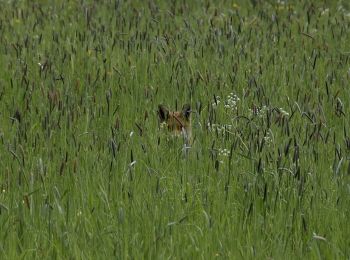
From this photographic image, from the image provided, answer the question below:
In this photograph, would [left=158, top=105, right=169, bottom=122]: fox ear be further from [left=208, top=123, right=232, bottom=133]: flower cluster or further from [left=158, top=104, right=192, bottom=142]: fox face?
[left=208, top=123, right=232, bottom=133]: flower cluster

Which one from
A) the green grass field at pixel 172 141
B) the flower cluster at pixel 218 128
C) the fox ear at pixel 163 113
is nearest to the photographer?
the green grass field at pixel 172 141

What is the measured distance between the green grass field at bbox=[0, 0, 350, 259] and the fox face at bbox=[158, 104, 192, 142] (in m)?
0.11

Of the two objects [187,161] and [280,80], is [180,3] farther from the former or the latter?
[187,161]

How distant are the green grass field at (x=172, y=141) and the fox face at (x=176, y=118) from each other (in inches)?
4.4

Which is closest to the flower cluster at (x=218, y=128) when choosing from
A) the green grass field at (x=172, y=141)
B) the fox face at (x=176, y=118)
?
the green grass field at (x=172, y=141)

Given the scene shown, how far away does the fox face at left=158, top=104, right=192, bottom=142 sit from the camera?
6980mm

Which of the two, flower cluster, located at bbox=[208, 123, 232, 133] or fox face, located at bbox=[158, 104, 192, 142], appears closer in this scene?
flower cluster, located at bbox=[208, 123, 232, 133]

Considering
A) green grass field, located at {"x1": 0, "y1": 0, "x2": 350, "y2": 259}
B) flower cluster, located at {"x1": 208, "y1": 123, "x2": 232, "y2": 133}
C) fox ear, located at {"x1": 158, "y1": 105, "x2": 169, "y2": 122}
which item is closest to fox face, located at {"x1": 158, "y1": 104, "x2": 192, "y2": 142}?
fox ear, located at {"x1": 158, "y1": 105, "x2": 169, "y2": 122}

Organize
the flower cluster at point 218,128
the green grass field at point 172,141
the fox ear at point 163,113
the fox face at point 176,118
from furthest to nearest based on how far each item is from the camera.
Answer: the fox ear at point 163,113
the fox face at point 176,118
the flower cluster at point 218,128
the green grass field at point 172,141

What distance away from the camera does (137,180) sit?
575 cm

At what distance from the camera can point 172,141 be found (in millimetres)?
6430

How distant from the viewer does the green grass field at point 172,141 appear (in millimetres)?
4941

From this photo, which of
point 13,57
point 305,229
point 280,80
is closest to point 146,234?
point 305,229

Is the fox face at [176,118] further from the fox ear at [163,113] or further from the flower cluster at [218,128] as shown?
the flower cluster at [218,128]
